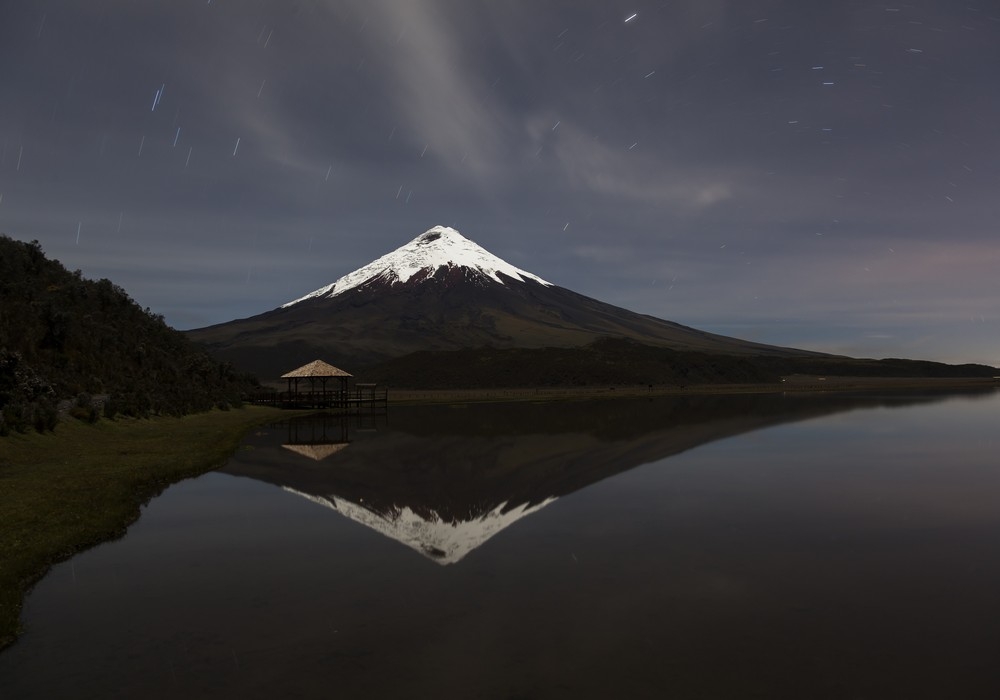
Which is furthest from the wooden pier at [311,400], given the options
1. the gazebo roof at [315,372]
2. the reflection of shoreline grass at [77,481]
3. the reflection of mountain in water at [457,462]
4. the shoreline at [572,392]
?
the reflection of shoreline grass at [77,481]

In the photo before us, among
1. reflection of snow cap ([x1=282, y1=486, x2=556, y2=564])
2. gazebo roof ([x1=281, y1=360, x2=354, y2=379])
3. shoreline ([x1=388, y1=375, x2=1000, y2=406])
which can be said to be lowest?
reflection of snow cap ([x1=282, y1=486, x2=556, y2=564])

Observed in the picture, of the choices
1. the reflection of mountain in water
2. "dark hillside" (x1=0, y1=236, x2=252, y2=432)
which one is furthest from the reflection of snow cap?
"dark hillside" (x1=0, y1=236, x2=252, y2=432)

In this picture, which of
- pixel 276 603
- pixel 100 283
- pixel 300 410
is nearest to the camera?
pixel 276 603

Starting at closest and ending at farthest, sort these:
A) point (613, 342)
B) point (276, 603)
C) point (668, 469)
A: point (276, 603) → point (668, 469) → point (613, 342)

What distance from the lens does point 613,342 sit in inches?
5792

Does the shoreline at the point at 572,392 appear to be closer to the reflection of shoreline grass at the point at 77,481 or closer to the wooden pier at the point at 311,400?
the wooden pier at the point at 311,400

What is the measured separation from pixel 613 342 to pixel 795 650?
140414 millimetres

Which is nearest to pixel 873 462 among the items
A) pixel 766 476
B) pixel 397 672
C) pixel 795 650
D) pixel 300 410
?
pixel 766 476

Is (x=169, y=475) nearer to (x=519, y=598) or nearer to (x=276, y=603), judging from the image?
(x=276, y=603)

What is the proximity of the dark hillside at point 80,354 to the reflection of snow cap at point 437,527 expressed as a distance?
1559 cm

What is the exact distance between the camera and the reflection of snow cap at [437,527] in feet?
46.7

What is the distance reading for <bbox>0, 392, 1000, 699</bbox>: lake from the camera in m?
8.11

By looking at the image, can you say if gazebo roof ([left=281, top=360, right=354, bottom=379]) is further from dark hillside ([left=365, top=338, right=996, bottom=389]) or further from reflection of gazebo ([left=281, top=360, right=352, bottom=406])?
dark hillside ([left=365, top=338, right=996, bottom=389])

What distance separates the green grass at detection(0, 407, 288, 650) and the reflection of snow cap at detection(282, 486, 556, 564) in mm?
5991
